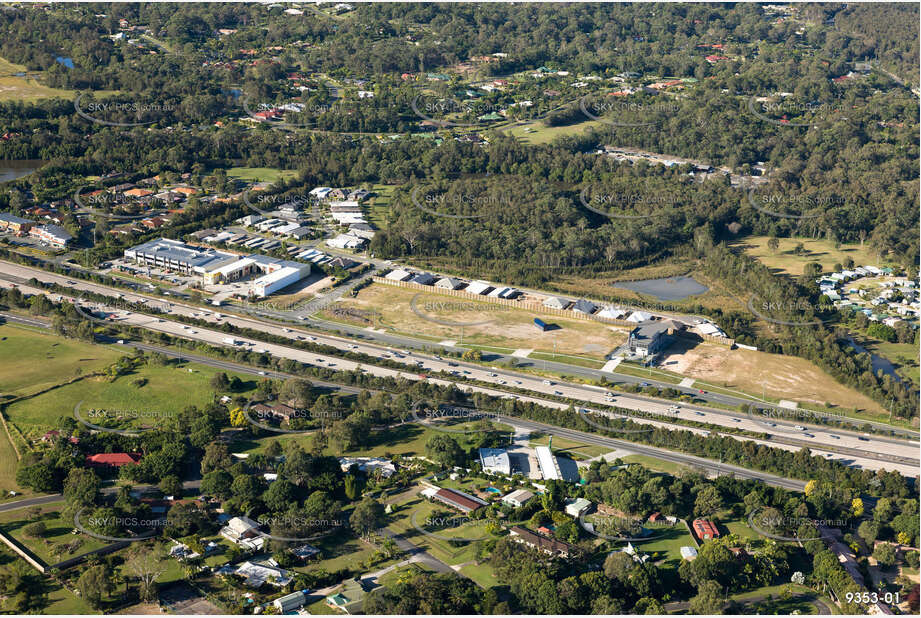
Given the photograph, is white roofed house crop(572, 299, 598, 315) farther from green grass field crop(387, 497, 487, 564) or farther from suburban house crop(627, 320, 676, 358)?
green grass field crop(387, 497, 487, 564)

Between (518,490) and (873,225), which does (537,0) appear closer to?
(873,225)

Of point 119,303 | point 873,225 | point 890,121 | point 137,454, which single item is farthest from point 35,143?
point 890,121

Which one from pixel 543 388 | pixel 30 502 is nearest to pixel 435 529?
pixel 543 388

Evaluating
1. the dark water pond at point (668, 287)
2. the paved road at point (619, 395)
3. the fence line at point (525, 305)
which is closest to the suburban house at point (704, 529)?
the paved road at point (619, 395)

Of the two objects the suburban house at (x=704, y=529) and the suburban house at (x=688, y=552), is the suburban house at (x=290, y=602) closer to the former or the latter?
the suburban house at (x=688, y=552)

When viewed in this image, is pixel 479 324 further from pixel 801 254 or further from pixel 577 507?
pixel 801 254
